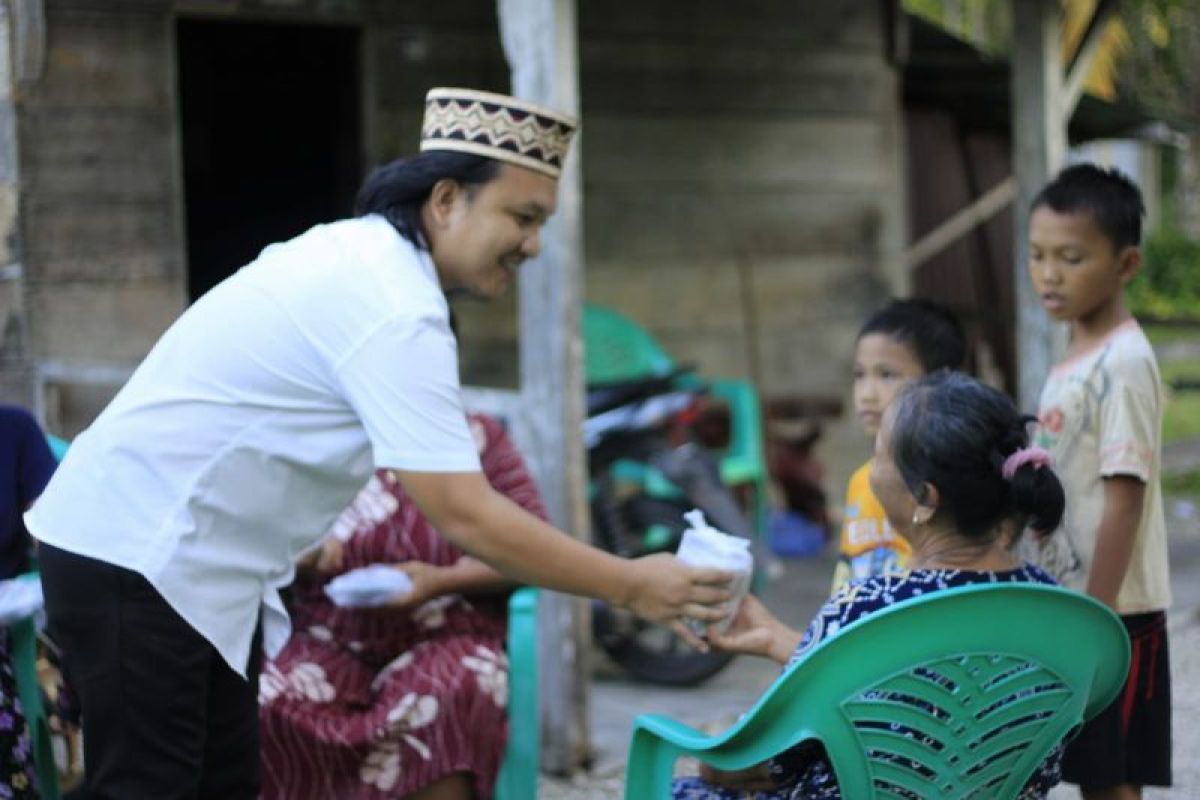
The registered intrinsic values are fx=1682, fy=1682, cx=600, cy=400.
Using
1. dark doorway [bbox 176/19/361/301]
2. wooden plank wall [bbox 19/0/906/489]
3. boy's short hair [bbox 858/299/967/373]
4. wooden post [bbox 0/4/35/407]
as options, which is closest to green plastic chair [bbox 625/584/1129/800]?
boy's short hair [bbox 858/299/967/373]

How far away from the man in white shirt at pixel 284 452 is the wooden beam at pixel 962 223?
19.2 feet

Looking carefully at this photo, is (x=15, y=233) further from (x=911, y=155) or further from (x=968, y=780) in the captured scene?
(x=911, y=155)

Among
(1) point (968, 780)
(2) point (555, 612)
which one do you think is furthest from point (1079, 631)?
(2) point (555, 612)

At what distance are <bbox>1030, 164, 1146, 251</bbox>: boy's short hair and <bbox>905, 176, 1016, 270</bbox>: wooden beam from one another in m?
4.95

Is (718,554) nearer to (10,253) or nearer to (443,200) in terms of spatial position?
(443,200)

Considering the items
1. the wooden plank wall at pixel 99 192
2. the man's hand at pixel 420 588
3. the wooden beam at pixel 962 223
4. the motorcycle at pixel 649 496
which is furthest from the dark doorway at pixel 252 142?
the man's hand at pixel 420 588

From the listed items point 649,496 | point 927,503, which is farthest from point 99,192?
point 927,503

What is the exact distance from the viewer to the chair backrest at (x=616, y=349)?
6.40m

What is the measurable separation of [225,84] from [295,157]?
1.44 ft

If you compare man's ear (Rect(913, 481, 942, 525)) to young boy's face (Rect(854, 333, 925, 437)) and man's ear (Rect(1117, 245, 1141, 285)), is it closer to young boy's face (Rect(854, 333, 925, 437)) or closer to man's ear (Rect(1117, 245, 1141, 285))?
young boy's face (Rect(854, 333, 925, 437))

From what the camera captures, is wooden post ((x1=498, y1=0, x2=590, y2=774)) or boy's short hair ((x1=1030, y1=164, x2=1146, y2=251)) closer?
boy's short hair ((x1=1030, y1=164, x2=1146, y2=251))

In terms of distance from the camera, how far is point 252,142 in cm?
738

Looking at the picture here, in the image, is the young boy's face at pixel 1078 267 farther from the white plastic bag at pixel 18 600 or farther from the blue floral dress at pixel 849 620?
the white plastic bag at pixel 18 600

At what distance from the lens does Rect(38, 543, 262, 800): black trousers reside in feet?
8.23
